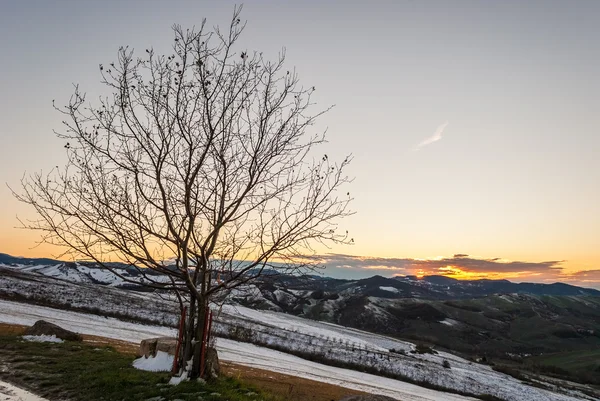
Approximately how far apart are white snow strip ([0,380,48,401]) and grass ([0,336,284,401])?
299 millimetres

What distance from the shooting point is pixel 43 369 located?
45.4 feet

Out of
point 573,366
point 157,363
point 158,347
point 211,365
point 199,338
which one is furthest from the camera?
point 573,366

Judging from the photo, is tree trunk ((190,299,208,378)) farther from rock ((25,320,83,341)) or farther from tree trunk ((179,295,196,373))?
rock ((25,320,83,341))

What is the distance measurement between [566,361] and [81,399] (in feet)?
399

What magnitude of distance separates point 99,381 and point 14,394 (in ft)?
6.99

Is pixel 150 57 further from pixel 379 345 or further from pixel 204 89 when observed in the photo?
pixel 379 345

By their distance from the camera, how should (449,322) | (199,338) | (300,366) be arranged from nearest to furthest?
(199,338) < (300,366) < (449,322)

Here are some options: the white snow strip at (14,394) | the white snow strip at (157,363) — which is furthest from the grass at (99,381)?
the white snow strip at (157,363)

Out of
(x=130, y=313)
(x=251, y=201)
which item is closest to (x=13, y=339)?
(x=251, y=201)

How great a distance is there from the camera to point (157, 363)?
14.6m

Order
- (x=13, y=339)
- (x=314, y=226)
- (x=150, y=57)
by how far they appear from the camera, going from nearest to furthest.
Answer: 1. (x=150, y=57)
2. (x=314, y=226)
3. (x=13, y=339)

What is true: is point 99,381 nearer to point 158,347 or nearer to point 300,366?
point 158,347

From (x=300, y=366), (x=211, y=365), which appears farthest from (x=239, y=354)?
(x=211, y=365)

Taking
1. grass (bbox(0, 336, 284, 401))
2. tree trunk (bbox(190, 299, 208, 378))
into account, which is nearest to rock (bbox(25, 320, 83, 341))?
grass (bbox(0, 336, 284, 401))
